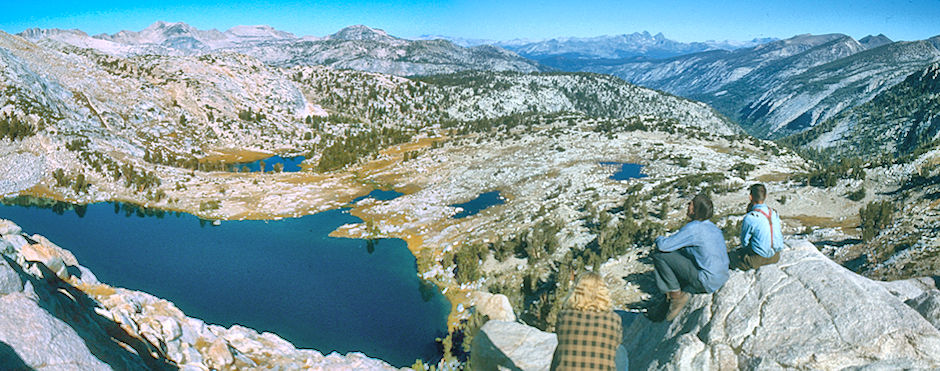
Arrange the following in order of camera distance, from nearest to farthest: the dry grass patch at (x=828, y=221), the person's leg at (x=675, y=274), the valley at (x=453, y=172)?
the person's leg at (x=675, y=274), the dry grass patch at (x=828, y=221), the valley at (x=453, y=172)

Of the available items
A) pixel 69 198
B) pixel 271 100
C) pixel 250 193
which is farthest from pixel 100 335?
pixel 271 100

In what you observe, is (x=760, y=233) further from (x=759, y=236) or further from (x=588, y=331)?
(x=588, y=331)

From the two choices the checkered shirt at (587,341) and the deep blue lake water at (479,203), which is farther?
the deep blue lake water at (479,203)

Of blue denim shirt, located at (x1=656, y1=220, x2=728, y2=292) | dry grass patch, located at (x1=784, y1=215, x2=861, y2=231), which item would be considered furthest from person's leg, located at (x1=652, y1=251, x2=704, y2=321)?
dry grass patch, located at (x1=784, y1=215, x2=861, y2=231)

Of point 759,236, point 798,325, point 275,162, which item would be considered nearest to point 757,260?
point 759,236

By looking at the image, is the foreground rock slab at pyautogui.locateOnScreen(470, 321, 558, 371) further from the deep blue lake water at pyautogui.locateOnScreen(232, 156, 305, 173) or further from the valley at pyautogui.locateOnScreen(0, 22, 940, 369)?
the deep blue lake water at pyautogui.locateOnScreen(232, 156, 305, 173)

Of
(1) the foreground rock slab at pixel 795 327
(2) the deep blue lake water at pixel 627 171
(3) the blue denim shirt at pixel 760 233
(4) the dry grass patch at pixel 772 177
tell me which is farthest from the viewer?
(2) the deep blue lake water at pixel 627 171

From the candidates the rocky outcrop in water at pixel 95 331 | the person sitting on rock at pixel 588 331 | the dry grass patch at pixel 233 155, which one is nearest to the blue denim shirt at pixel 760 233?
the person sitting on rock at pixel 588 331

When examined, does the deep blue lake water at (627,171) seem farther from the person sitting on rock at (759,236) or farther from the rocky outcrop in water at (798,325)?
the person sitting on rock at (759,236)
